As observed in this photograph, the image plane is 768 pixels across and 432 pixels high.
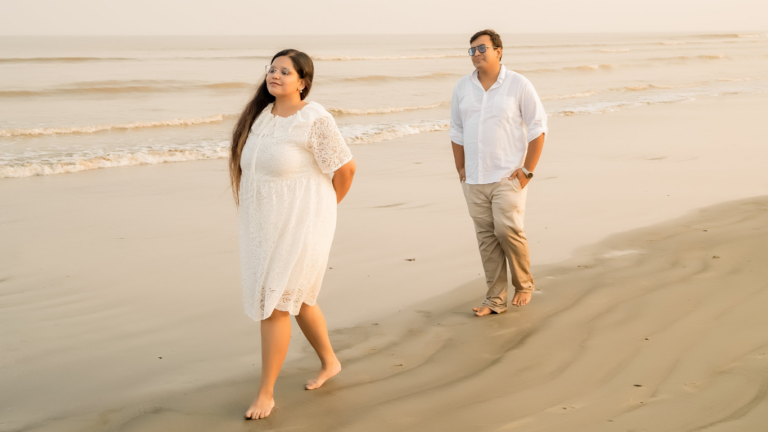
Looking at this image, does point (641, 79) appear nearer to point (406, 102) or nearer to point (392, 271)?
point (406, 102)

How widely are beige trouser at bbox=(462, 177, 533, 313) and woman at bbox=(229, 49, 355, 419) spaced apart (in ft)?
4.63

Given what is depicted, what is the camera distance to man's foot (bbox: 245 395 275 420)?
9.91ft

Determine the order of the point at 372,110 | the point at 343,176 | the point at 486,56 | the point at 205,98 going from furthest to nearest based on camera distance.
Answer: the point at 205,98
the point at 372,110
the point at 486,56
the point at 343,176

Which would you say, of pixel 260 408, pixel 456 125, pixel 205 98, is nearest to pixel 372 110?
pixel 205 98

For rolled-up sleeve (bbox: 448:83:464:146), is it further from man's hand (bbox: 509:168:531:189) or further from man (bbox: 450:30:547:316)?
man's hand (bbox: 509:168:531:189)

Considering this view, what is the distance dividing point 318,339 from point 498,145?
67.3 inches

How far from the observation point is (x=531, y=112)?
13.7ft

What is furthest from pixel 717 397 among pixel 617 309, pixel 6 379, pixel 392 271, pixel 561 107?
pixel 561 107

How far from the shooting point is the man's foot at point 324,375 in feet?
11.0

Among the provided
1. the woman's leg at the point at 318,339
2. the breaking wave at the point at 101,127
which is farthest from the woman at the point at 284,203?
the breaking wave at the point at 101,127

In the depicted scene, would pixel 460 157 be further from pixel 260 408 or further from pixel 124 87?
pixel 124 87

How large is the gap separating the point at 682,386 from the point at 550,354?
2.30 feet

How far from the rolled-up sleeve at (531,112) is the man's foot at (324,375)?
6.08 ft

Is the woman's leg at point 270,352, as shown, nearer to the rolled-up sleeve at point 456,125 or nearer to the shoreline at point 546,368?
the shoreline at point 546,368
